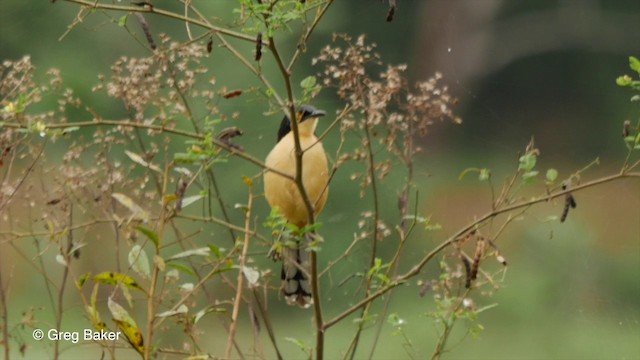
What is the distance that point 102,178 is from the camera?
6.42ft

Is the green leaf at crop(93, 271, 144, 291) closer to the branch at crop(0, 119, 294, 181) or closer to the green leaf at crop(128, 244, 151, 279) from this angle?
the green leaf at crop(128, 244, 151, 279)

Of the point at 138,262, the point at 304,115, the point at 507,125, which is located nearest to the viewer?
the point at 138,262

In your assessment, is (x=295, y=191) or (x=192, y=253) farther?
(x=295, y=191)

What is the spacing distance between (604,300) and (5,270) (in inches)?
59.4

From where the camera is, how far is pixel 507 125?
3467 mm

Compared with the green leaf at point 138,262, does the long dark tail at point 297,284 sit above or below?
above

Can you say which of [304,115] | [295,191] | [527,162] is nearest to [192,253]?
[527,162]

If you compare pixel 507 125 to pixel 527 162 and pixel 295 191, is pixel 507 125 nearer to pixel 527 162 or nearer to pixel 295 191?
pixel 295 191

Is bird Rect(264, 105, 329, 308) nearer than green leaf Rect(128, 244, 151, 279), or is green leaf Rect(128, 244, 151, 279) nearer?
green leaf Rect(128, 244, 151, 279)

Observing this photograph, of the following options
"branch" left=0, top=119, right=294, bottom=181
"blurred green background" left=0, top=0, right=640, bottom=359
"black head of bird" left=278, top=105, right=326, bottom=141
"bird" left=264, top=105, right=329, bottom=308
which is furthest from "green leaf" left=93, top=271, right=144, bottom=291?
"blurred green background" left=0, top=0, right=640, bottom=359

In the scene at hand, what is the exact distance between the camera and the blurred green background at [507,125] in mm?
3182

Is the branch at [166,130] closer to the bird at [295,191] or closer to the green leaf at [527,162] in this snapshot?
the green leaf at [527,162]

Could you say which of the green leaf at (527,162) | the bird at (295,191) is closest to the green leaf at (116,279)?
the green leaf at (527,162)

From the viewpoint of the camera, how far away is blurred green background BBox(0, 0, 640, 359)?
3.18m
